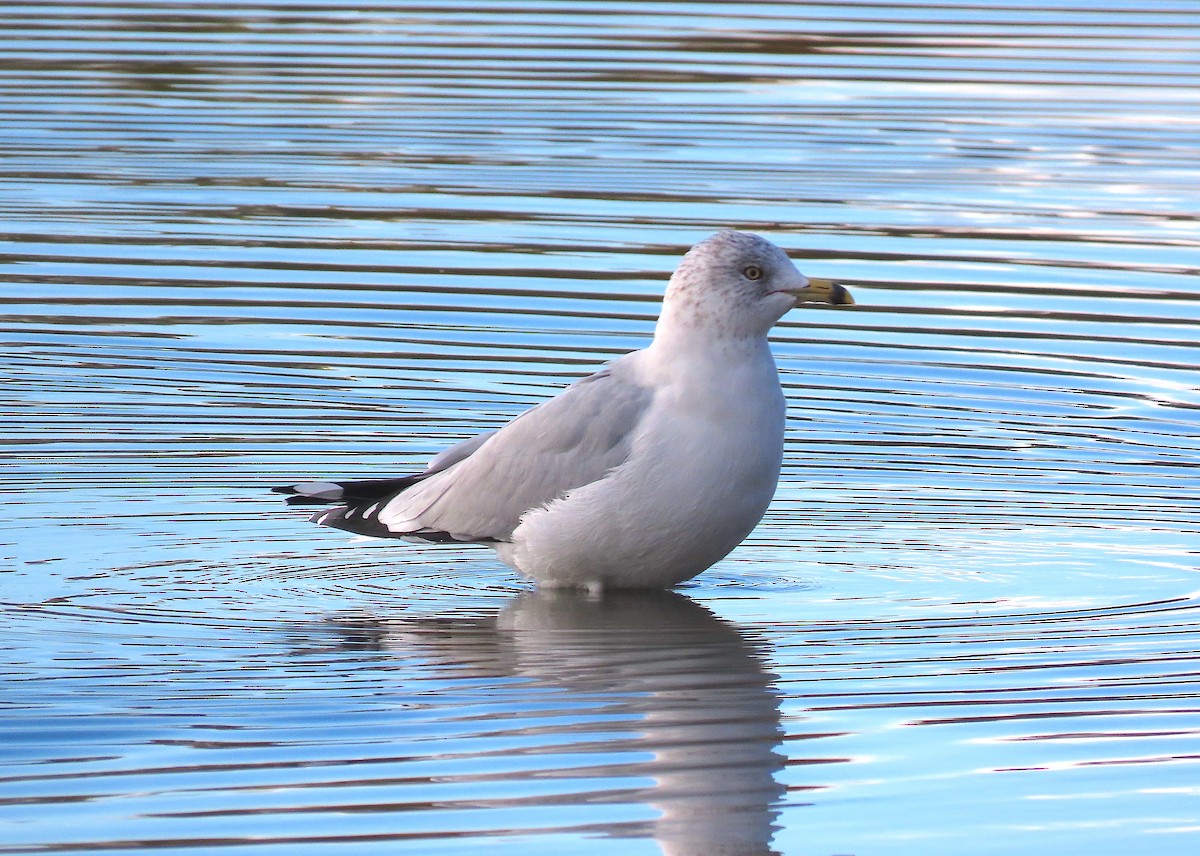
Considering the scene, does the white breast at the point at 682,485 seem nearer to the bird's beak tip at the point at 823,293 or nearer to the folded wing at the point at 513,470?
the folded wing at the point at 513,470

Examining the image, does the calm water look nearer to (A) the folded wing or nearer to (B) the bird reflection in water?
(B) the bird reflection in water

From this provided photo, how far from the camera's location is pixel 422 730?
6.47 m

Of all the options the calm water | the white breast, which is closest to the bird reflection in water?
the calm water

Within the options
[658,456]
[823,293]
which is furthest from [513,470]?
[823,293]

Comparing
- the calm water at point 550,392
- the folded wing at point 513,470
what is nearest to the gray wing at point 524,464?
the folded wing at point 513,470

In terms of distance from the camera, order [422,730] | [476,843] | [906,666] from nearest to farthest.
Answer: [476,843]
[422,730]
[906,666]

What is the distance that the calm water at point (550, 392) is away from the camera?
240 inches

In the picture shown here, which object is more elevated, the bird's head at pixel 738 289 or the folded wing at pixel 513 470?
the bird's head at pixel 738 289

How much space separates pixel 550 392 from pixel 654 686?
3.79m

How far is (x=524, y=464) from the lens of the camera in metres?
8.09

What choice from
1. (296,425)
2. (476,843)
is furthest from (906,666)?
(296,425)

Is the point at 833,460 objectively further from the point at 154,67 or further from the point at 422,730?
the point at 154,67

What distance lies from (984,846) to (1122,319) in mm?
7068

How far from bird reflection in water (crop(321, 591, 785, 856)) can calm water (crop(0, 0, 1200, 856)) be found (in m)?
0.02
